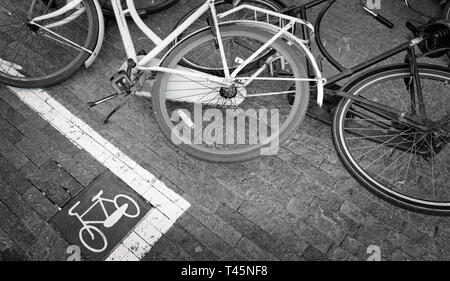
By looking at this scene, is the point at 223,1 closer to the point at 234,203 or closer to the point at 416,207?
the point at 234,203

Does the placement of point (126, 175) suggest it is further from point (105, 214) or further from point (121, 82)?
point (121, 82)

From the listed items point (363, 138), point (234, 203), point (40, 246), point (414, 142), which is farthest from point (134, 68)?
point (414, 142)

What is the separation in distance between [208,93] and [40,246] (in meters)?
2.27

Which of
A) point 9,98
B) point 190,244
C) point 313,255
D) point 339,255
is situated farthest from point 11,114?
point 339,255

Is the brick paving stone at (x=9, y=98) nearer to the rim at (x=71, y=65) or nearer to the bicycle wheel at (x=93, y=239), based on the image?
the rim at (x=71, y=65)

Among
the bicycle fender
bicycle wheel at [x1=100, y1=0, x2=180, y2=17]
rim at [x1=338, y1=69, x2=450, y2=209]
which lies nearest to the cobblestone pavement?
the bicycle fender

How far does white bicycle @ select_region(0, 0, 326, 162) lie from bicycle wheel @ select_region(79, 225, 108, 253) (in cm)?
119

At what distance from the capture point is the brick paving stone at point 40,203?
3.16 meters

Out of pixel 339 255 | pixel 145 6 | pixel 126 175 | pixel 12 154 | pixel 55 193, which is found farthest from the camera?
pixel 145 6

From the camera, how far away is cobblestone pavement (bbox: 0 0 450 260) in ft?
9.73

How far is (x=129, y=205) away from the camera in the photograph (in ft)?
10.5

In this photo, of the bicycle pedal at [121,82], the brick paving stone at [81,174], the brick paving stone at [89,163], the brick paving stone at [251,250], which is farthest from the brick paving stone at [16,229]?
the brick paving stone at [251,250]

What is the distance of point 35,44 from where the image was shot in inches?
168

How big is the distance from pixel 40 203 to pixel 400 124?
370 cm
